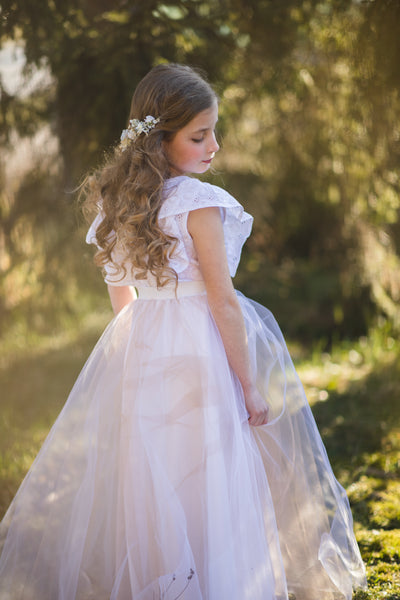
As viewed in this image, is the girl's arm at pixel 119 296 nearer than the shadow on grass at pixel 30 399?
Yes

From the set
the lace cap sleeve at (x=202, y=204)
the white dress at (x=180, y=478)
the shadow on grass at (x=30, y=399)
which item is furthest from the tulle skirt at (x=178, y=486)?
the shadow on grass at (x=30, y=399)

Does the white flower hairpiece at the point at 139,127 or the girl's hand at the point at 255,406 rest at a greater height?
the white flower hairpiece at the point at 139,127

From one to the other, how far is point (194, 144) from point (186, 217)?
0.32 m

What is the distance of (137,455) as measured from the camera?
1.68 m

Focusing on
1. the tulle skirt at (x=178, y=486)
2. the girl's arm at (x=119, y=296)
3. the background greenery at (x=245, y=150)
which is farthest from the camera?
the background greenery at (x=245, y=150)

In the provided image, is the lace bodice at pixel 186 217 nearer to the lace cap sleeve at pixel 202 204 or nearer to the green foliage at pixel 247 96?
the lace cap sleeve at pixel 202 204

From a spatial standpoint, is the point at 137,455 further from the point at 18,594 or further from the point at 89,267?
the point at 89,267

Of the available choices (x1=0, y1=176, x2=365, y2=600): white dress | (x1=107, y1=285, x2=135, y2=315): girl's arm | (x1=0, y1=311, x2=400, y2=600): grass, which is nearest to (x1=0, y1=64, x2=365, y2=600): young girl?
(x1=0, y1=176, x2=365, y2=600): white dress

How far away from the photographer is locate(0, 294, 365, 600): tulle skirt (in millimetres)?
1612

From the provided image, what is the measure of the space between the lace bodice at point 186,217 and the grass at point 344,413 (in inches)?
55.5

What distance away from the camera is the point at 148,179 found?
1718 mm

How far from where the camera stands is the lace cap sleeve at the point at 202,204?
64.1 inches

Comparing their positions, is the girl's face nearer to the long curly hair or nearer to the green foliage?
the long curly hair

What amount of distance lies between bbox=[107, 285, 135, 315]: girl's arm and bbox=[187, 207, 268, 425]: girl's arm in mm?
523
